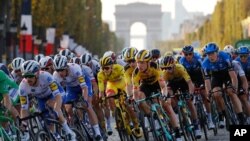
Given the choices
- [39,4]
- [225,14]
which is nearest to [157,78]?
[39,4]

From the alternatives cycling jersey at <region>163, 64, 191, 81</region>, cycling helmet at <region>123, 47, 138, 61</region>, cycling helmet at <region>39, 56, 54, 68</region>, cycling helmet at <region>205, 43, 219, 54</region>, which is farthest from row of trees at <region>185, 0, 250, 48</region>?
cycling helmet at <region>39, 56, 54, 68</region>

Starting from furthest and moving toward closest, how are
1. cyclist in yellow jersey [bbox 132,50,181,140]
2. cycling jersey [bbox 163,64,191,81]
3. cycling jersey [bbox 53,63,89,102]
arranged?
1. cycling jersey [bbox 163,64,191,81]
2. cycling jersey [bbox 53,63,89,102]
3. cyclist in yellow jersey [bbox 132,50,181,140]

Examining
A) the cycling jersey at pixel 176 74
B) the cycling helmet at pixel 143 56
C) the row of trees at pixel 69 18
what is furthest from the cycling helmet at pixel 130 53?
the row of trees at pixel 69 18

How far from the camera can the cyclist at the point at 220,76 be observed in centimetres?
1570

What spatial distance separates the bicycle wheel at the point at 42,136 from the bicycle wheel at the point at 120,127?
2522mm

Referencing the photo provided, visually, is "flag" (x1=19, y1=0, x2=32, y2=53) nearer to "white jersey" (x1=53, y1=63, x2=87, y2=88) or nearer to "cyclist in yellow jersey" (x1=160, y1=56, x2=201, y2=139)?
"cyclist in yellow jersey" (x1=160, y1=56, x2=201, y2=139)

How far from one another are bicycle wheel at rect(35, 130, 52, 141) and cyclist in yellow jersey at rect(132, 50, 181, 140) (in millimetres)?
Answer: 2052

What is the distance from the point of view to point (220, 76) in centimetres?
1611

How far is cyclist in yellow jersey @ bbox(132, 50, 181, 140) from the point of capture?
13.7m

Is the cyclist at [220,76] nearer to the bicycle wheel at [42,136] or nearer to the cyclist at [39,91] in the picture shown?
the cyclist at [39,91]

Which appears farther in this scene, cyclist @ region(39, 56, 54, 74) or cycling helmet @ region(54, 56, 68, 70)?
cyclist @ region(39, 56, 54, 74)

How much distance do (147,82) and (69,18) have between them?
52.6 meters

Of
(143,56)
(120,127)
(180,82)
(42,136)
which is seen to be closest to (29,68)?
(42,136)

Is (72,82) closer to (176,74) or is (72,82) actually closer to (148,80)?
(148,80)
